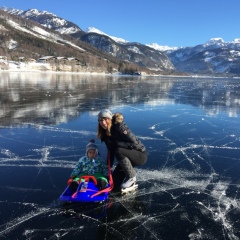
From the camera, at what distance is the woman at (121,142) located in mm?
4879

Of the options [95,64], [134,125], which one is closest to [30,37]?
[95,64]

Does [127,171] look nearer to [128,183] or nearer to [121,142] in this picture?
[128,183]

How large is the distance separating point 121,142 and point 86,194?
42.8 inches

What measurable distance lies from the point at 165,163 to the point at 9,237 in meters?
3.87

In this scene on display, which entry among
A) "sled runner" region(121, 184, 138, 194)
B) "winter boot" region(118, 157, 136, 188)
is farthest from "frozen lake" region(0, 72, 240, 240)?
"winter boot" region(118, 157, 136, 188)

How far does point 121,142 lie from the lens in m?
4.95

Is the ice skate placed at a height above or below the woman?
below

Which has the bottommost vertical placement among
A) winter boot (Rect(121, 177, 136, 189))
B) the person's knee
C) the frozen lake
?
the frozen lake

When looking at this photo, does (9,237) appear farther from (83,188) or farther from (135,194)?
(135,194)

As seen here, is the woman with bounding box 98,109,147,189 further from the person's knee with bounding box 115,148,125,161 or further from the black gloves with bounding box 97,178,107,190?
the black gloves with bounding box 97,178,107,190

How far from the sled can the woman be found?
535 mm

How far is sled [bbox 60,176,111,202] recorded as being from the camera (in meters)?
4.51

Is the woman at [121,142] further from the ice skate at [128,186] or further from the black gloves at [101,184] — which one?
the black gloves at [101,184]

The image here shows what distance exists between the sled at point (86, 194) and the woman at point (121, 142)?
→ 53 cm
